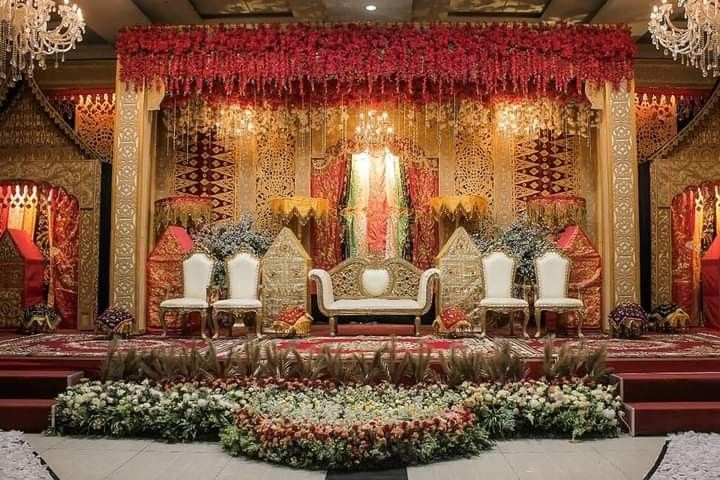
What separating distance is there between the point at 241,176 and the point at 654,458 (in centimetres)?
643

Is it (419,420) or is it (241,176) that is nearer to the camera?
(419,420)

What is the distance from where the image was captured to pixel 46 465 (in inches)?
136

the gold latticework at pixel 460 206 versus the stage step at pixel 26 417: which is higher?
the gold latticework at pixel 460 206

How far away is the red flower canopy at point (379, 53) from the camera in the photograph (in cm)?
730

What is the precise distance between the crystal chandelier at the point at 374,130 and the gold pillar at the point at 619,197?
2575mm

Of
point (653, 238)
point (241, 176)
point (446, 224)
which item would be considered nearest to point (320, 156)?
point (241, 176)

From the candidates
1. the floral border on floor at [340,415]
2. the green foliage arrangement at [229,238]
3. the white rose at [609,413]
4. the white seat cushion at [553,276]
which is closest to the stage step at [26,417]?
the floral border on floor at [340,415]

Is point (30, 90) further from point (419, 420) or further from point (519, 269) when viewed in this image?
point (419, 420)

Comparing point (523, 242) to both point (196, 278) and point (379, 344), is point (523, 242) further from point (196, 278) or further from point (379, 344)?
point (196, 278)

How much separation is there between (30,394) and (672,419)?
4.30 metres

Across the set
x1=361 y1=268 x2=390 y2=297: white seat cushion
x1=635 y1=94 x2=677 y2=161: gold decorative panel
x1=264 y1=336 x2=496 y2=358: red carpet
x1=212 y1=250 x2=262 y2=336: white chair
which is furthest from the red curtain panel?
x1=212 y1=250 x2=262 y2=336: white chair

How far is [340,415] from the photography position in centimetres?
408

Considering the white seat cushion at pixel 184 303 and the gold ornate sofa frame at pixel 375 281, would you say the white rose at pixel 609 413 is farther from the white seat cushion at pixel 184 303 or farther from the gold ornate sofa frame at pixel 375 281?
the white seat cushion at pixel 184 303

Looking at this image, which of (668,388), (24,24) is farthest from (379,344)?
(24,24)
